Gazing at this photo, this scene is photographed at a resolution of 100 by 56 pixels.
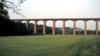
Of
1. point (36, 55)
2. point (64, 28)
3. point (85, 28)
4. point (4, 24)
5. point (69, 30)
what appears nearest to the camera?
point (36, 55)

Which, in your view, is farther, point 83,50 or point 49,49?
point 49,49

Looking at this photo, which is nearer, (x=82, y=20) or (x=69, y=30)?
(x=82, y=20)

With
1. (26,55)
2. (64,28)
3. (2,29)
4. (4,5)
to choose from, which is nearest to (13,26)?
(2,29)

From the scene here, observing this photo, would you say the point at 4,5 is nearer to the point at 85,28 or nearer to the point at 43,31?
the point at 85,28

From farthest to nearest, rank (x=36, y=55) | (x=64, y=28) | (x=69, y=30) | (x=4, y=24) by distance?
(x=69, y=30), (x=64, y=28), (x=4, y=24), (x=36, y=55)

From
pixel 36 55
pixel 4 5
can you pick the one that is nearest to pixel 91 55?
pixel 36 55

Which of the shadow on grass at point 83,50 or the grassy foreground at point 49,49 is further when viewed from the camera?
the grassy foreground at point 49,49

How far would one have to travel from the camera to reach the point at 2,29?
50812 mm

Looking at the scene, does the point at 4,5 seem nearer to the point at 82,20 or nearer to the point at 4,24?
the point at 4,24

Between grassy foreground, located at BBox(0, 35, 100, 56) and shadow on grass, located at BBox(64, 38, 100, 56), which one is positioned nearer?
shadow on grass, located at BBox(64, 38, 100, 56)

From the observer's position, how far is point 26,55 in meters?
9.37

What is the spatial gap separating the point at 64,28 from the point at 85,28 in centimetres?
729

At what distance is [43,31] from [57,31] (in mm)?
6601

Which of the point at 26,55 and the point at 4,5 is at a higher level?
the point at 4,5
